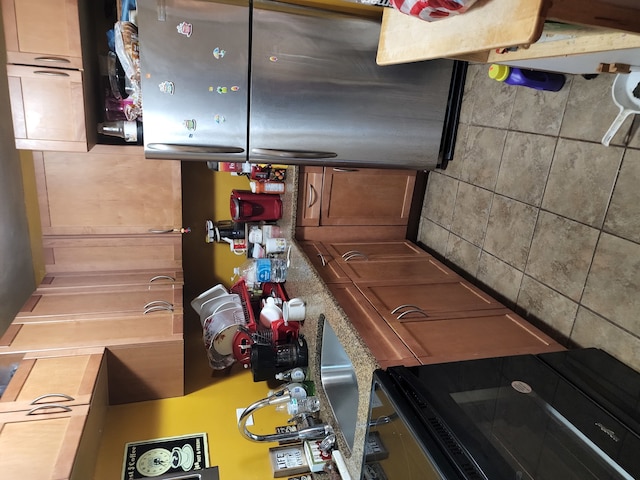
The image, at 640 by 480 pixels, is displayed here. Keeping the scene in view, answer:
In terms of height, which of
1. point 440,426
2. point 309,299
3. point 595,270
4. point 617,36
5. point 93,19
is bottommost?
point 309,299

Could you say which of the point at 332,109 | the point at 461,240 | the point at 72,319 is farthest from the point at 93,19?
the point at 461,240

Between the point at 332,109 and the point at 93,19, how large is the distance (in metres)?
0.99

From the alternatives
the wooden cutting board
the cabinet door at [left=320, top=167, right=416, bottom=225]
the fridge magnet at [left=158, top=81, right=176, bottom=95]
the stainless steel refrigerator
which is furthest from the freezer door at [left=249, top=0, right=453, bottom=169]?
the wooden cutting board

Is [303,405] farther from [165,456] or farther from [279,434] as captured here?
[165,456]

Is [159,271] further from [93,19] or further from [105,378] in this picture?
[93,19]

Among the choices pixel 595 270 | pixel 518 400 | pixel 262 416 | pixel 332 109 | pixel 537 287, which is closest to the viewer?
pixel 518 400

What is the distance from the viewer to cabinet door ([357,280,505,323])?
1.15 metres

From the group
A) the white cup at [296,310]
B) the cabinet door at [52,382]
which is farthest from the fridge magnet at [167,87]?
the cabinet door at [52,382]

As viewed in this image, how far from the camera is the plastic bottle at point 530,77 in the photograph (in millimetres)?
1050

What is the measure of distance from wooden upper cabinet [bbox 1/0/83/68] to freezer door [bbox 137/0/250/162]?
1.10 feet

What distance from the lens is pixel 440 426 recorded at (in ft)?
2.24

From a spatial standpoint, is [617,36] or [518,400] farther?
[518,400]

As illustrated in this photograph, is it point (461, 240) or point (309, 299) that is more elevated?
point (461, 240)

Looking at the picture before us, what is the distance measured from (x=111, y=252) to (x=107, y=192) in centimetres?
27
